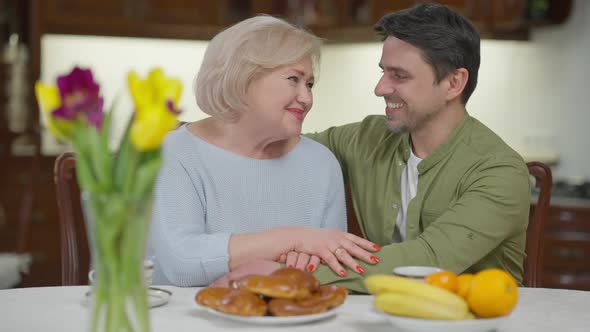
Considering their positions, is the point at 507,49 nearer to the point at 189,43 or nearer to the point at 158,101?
the point at 189,43

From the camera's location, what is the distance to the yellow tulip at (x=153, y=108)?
991 mm

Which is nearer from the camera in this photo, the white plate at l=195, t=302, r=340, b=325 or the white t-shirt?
the white plate at l=195, t=302, r=340, b=325

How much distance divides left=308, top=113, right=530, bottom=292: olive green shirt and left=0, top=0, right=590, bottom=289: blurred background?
188 cm

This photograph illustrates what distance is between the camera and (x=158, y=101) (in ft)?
3.44

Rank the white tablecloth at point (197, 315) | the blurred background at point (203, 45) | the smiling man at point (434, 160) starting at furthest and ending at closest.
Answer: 1. the blurred background at point (203, 45)
2. the smiling man at point (434, 160)
3. the white tablecloth at point (197, 315)

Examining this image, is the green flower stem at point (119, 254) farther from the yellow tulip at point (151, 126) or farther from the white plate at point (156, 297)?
the white plate at point (156, 297)

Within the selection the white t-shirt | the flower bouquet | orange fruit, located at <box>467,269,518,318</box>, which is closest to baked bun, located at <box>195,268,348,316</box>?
orange fruit, located at <box>467,269,518,318</box>

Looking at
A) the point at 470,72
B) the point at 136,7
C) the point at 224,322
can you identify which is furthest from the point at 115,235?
the point at 136,7

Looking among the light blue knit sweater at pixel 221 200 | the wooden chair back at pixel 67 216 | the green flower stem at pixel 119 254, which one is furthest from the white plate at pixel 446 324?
the wooden chair back at pixel 67 216

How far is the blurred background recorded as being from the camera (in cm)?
443

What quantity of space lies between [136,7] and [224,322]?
144 inches

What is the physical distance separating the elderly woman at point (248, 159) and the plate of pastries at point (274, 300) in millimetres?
480

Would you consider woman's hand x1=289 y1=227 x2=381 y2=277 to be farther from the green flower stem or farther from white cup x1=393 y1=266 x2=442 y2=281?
the green flower stem

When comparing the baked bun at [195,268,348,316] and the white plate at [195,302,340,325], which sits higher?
the baked bun at [195,268,348,316]
